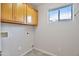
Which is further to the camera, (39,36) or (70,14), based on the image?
(39,36)

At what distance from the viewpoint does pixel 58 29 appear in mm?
1626

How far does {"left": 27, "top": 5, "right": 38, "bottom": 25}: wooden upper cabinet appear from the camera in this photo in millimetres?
1647

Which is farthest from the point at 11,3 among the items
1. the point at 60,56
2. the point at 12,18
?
the point at 60,56

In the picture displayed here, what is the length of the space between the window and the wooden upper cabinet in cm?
20

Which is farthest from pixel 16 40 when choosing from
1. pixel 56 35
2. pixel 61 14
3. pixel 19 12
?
pixel 61 14

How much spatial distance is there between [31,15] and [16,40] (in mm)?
421

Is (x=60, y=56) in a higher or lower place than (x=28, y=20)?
lower

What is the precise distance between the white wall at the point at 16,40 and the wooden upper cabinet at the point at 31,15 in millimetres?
87

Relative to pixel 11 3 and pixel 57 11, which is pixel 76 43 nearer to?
pixel 57 11

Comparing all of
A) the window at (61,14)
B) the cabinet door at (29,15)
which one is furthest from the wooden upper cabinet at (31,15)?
the window at (61,14)

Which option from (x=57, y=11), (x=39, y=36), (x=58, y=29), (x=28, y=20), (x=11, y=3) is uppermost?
(x=11, y=3)

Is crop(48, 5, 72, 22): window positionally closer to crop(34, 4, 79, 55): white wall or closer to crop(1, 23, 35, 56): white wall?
crop(34, 4, 79, 55): white wall

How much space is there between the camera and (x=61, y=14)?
1.62 metres

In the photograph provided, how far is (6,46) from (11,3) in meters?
0.59
